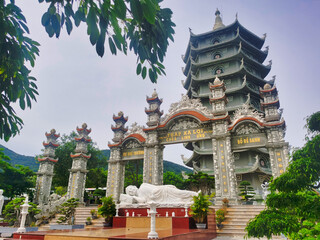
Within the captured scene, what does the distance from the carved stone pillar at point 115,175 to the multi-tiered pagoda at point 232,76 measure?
26.1 ft

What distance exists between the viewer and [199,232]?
7812 mm

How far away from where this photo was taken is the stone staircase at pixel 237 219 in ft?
31.4

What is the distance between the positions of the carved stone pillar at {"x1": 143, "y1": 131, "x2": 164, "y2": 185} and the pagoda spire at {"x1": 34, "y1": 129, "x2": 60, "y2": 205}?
8.34 meters

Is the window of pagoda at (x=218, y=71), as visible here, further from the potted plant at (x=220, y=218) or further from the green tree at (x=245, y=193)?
the potted plant at (x=220, y=218)

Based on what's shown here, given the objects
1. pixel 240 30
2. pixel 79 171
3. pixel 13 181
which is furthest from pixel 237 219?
pixel 240 30

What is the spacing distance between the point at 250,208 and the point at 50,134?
1580 centimetres

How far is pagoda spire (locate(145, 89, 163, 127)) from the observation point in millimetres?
16047

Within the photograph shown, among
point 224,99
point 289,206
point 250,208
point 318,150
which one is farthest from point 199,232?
point 224,99

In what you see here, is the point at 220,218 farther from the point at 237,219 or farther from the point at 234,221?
the point at 237,219

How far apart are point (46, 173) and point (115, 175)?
5.86 meters

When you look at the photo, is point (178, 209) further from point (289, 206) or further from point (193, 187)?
point (193, 187)

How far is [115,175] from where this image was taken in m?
16.6

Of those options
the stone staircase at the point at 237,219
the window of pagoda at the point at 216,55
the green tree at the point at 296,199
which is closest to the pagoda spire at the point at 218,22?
the window of pagoda at the point at 216,55

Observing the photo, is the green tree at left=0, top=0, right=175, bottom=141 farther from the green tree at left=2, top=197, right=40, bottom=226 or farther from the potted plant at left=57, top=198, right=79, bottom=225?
the green tree at left=2, top=197, right=40, bottom=226
